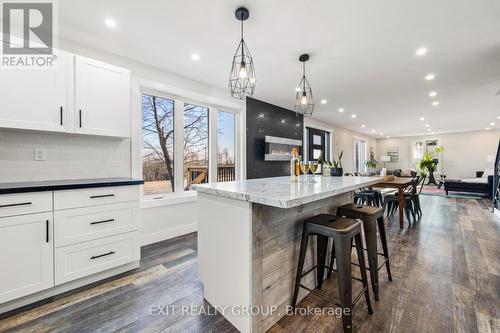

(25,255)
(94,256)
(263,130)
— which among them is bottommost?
(94,256)

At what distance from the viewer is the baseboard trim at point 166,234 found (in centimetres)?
297

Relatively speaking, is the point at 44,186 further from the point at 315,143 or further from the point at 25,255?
the point at 315,143

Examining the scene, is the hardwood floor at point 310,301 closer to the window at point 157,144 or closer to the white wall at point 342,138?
the window at point 157,144

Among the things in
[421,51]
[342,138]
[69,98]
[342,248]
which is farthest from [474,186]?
[69,98]

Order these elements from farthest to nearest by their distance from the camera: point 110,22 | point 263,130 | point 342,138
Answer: point 342,138 → point 263,130 → point 110,22

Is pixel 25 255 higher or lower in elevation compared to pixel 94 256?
higher

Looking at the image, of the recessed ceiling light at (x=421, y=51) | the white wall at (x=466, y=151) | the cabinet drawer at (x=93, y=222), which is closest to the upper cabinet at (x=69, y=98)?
the cabinet drawer at (x=93, y=222)

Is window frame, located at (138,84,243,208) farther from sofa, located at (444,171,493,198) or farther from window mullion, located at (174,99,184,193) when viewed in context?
sofa, located at (444,171,493,198)

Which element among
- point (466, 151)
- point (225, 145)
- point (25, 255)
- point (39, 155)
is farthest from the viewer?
point (466, 151)

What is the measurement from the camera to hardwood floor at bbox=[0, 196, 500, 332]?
1487 mm

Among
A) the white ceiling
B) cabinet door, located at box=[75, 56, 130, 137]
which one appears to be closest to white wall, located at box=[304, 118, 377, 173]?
the white ceiling

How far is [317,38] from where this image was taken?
2375 millimetres

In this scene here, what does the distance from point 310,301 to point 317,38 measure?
262cm

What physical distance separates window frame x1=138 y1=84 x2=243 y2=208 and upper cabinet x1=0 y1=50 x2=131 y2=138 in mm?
487
